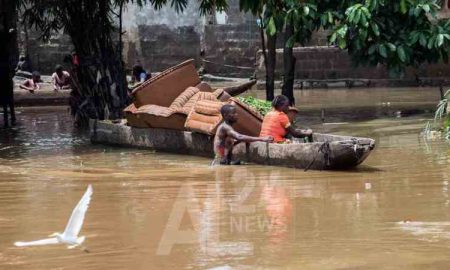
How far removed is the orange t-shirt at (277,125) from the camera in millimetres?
9477

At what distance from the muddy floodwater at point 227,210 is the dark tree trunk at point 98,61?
8.83 feet

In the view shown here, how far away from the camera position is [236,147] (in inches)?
382

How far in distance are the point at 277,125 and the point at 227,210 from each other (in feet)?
9.40

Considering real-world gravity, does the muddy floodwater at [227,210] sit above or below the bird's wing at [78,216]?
below

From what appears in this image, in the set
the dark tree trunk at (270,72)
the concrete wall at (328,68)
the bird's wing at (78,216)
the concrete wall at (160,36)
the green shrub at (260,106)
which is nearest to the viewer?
the bird's wing at (78,216)

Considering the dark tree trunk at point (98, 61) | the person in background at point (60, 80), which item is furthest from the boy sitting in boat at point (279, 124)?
the person in background at point (60, 80)

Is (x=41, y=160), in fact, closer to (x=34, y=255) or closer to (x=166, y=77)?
(x=166, y=77)

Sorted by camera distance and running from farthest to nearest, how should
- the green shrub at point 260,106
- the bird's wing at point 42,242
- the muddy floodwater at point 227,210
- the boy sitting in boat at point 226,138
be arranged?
1. the green shrub at point 260,106
2. the boy sitting in boat at point 226,138
3. the bird's wing at point 42,242
4. the muddy floodwater at point 227,210

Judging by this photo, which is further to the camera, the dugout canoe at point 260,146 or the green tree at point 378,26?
the green tree at point 378,26

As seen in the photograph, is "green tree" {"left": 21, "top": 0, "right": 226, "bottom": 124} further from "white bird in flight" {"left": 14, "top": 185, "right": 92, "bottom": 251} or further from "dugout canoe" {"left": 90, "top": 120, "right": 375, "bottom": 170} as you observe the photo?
"white bird in flight" {"left": 14, "top": 185, "right": 92, "bottom": 251}

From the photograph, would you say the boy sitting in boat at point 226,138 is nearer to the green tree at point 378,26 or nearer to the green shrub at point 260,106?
the green shrub at point 260,106

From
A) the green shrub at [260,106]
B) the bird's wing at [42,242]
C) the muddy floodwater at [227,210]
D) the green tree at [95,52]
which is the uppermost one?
the green tree at [95,52]

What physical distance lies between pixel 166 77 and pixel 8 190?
4.34 m

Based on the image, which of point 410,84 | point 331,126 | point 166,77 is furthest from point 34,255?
point 410,84
